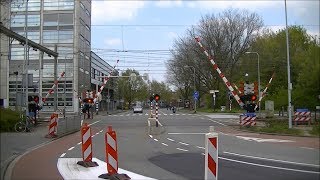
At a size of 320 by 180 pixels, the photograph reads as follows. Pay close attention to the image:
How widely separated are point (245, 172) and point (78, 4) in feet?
32.7

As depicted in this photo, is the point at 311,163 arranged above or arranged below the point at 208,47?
below

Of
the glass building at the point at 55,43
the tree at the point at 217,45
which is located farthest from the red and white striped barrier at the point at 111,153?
the tree at the point at 217,45

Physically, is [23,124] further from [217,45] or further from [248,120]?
[217,45]

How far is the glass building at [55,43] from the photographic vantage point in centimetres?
1711

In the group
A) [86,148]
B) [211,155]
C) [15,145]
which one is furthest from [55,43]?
[211,155]

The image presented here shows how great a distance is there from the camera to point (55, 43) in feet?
88.6

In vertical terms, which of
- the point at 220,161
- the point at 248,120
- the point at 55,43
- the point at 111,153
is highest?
the point at 55,43

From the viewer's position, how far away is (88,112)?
44.0 meters

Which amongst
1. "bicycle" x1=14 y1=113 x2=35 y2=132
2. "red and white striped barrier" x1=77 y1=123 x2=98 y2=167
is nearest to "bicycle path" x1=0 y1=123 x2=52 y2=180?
"bicycle" x1=14 y1=113 x2=35 y2=132

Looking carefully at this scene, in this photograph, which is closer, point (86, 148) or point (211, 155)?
point (211, 155)

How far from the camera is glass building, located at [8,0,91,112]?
17.1 meters

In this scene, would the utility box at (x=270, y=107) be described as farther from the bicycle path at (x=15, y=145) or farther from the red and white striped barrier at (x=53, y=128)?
A: the red and white striped barrier at (x=53, y=128)

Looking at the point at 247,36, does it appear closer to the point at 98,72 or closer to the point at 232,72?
the point at 232,72

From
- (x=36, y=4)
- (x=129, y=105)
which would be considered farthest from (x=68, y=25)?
(x=129, y=105)
